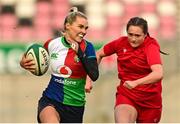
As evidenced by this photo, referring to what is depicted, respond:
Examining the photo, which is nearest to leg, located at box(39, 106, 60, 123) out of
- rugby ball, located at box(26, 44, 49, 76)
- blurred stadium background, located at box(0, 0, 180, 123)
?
rugby ball, located at box(26, 44, 49, 76)

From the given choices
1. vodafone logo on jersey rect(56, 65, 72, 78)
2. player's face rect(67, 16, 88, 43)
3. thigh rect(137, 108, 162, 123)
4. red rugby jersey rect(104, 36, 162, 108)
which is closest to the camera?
player's face rect(67, 16, 88, 43)

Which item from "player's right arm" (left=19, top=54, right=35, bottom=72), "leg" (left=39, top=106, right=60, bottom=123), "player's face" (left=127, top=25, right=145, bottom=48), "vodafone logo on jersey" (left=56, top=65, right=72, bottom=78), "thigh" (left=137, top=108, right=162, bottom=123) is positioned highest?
"player's face" (left=127, top=25, right=145, bottom=48)

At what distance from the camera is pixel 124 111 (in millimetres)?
7512

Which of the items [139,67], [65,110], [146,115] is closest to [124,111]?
[146,115]

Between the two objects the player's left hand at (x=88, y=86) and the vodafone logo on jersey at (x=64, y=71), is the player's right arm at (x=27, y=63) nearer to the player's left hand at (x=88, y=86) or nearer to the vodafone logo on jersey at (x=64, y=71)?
the vodafone logo on jersey at (x=64, y=71)

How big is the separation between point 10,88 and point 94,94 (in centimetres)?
211

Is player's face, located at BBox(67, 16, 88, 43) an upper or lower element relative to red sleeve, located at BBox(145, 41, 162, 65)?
upper

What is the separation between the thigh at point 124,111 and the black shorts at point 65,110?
420mm

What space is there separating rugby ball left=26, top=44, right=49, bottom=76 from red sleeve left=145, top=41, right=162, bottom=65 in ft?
3.57

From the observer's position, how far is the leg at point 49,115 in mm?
7004

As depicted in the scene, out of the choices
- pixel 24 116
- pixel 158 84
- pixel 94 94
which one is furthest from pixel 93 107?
pixel 158 84

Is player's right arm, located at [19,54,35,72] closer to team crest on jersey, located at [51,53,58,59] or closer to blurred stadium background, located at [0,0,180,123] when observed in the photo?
team crest on jersey, located at [51,53,58,59]

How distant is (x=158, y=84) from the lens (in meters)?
7.76

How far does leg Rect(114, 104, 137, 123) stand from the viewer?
24.3 feet
